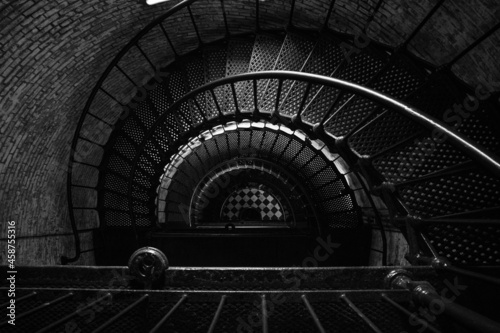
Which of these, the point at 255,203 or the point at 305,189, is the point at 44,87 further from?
the point at 255,203

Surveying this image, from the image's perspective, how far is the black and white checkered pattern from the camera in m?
9.90

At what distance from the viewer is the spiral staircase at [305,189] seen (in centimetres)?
131

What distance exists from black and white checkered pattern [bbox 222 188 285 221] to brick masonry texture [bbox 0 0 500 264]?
5.78 m

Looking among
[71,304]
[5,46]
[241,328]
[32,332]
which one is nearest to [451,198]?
[241,328]

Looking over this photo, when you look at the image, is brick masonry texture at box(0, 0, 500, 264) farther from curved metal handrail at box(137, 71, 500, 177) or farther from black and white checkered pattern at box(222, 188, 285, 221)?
black and white checkered pattern at box(222, 188, 285, 221)

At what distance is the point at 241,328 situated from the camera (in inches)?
53.6

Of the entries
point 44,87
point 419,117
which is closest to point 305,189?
point 419,117

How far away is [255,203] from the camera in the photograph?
10000 millimetres

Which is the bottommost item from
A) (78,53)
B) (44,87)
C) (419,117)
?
(419,117)

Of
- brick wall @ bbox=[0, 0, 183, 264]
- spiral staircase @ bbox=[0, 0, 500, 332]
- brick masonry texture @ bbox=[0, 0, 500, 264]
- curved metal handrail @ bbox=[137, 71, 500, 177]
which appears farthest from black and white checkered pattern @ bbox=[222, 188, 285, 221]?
curved metal handrail @ bbox=[137, 71, 500, 177]

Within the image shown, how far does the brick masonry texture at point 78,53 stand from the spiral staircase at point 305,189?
7cm

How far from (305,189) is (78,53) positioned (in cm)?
431

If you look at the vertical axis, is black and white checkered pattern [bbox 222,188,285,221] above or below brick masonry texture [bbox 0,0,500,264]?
below

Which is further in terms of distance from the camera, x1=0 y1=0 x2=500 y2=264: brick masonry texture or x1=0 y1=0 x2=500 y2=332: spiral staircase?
x1=0 y1=0 x2=500 y2=264: brick masonry texture
